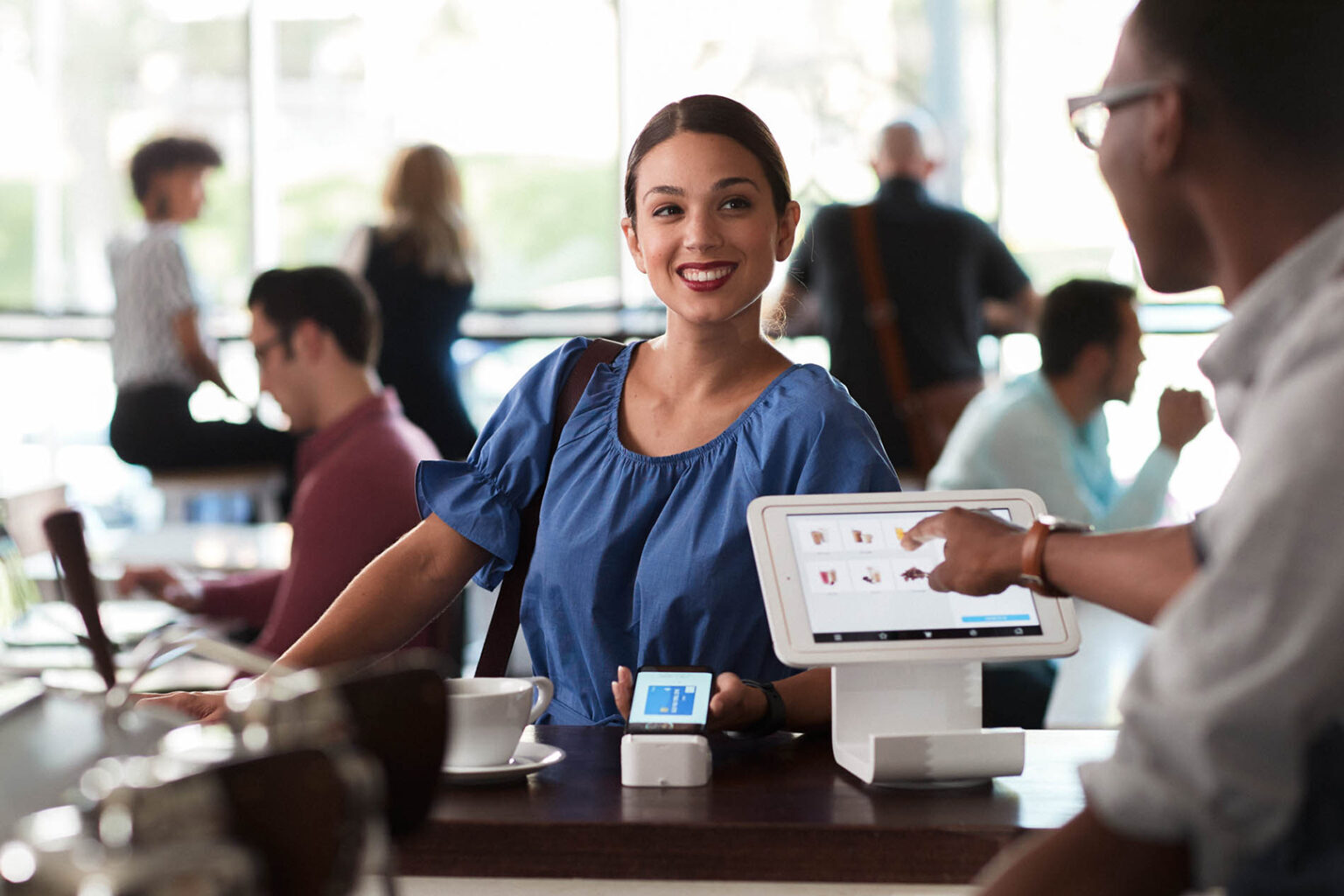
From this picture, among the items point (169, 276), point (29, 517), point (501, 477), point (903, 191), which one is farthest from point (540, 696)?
point (169, 276)

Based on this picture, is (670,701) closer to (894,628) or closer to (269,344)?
(894,628)

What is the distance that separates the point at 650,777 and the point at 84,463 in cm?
635

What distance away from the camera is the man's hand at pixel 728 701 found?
1.48 metres

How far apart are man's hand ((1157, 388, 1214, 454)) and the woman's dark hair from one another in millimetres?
1555

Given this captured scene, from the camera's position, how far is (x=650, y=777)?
137 cm

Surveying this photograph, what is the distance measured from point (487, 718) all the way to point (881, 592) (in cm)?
40

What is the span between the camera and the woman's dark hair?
1.88 m

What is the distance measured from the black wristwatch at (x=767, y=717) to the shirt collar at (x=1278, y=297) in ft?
2.54

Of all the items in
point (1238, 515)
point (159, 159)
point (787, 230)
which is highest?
point (159, 159)

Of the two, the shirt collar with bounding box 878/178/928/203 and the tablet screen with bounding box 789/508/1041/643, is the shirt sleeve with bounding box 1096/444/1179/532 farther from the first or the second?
the tablet screen with bounding box 789/508/1041/643

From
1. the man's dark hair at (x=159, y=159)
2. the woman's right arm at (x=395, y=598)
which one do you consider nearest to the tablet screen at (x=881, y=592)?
the woman's right arm at (x=395, y=598)

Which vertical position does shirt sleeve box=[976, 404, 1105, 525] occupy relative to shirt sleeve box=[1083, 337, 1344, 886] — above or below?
below

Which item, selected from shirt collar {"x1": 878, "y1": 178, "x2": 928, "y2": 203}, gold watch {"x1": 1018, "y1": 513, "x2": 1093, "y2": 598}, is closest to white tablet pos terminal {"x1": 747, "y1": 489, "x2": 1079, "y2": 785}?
gold watch {"x1": 1018, "y1": 513, "x2": 1093, "y2": 598}

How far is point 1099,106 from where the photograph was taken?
1.02 metres
